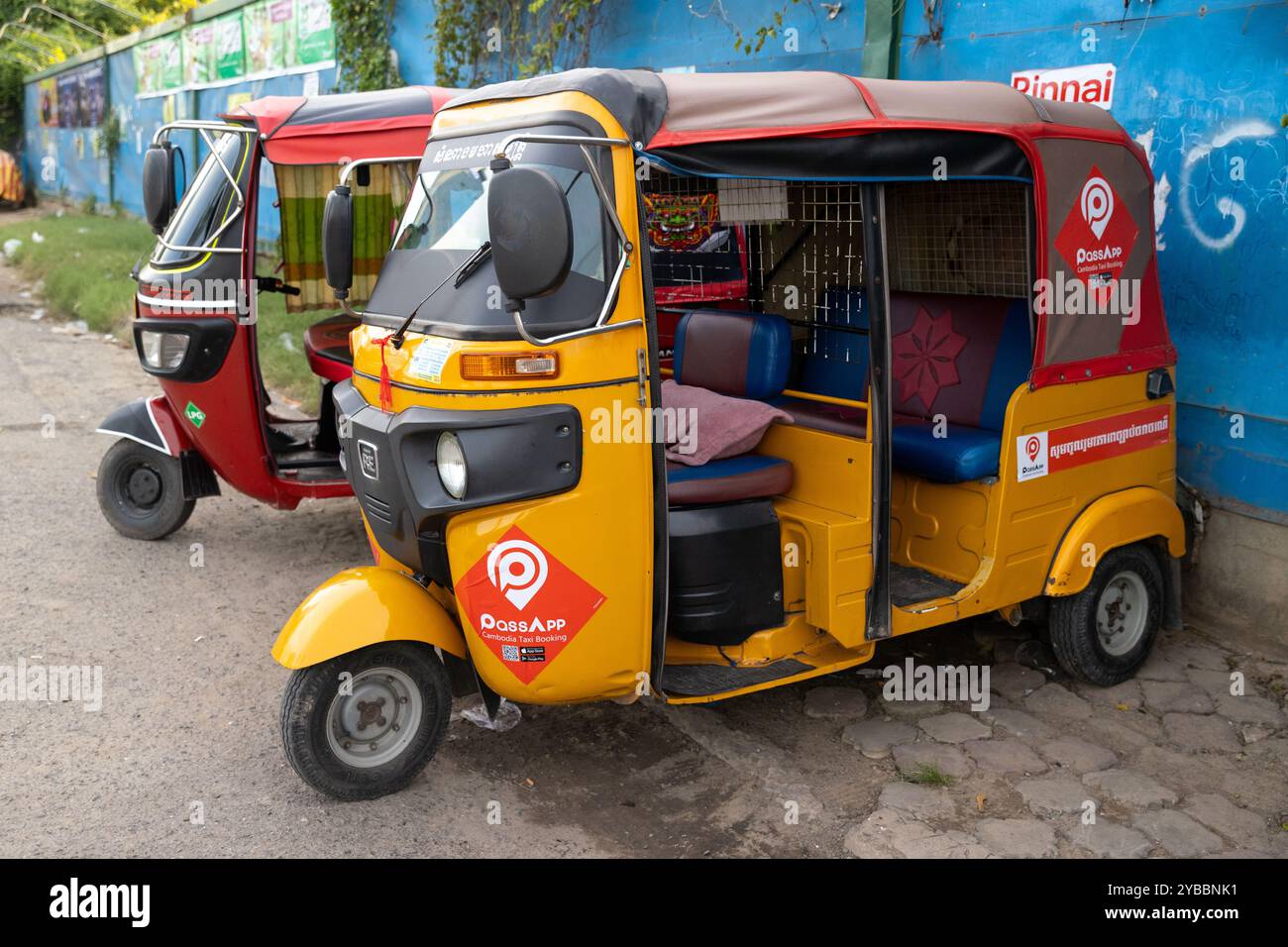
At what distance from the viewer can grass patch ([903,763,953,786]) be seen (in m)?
4.25

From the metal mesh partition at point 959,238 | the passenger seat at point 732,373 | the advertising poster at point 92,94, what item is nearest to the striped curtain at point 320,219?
the passenger seat at point 732,373

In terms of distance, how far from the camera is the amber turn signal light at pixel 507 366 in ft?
11.9

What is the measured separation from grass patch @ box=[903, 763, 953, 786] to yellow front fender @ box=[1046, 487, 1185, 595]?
93 cm

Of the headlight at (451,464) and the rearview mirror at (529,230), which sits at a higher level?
the rearview mirror at (529,230)

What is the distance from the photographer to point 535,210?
334 cm

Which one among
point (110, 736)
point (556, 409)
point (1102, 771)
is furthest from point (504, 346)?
point (1102, 771)

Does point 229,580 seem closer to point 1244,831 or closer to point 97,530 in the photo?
point 97,530

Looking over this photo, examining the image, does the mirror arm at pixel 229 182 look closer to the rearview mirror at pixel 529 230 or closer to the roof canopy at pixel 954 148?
the roof canopy at pixel 954 148

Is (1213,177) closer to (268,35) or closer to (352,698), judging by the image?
(352,698)

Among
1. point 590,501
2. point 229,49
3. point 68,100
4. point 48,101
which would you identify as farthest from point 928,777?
point 48,101

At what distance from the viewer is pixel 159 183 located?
6227 mm

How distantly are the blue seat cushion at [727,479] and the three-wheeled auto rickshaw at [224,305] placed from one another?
108 inches

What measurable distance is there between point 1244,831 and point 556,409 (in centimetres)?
267

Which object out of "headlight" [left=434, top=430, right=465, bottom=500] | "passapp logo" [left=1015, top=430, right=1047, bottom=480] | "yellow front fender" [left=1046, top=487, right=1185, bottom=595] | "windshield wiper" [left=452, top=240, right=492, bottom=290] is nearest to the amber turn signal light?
"headlight" [left=434, top=430, right=465, bottom=500]
